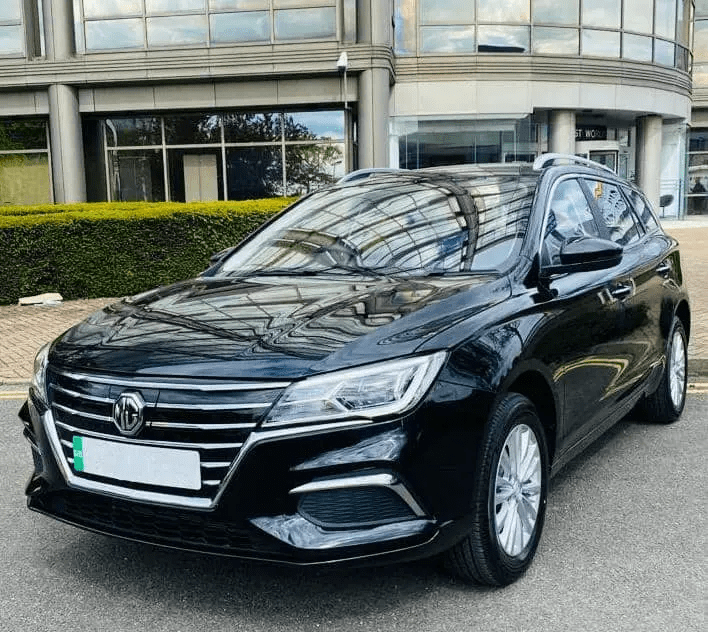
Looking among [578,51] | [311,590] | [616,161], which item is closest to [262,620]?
[311,590]

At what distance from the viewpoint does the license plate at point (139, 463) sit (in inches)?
105

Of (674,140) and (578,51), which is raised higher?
(578,51)

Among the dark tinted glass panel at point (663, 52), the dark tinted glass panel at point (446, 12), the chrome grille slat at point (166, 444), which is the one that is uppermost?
the dark tinted glass panel at point (446, 12)

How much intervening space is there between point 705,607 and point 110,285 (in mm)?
9992

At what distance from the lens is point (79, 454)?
2.91 m

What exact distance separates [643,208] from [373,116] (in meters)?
14.9

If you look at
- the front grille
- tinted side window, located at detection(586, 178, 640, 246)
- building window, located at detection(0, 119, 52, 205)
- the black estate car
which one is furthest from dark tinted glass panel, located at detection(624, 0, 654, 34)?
the front grille

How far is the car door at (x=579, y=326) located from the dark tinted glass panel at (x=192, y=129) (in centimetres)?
1821

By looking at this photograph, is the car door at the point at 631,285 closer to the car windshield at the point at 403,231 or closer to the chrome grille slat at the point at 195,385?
the car windshield at the point at 403,231

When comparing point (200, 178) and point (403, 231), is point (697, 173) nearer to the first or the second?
point (200, 178)

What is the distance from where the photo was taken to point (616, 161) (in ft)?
86.7

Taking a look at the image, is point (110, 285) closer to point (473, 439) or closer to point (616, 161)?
point (473, 439)

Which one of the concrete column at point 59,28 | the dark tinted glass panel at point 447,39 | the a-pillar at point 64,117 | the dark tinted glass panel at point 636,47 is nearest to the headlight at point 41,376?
the a-pillar at point 64,117

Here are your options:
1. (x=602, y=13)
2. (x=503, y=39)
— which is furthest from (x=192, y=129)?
(x=602, y=13)
